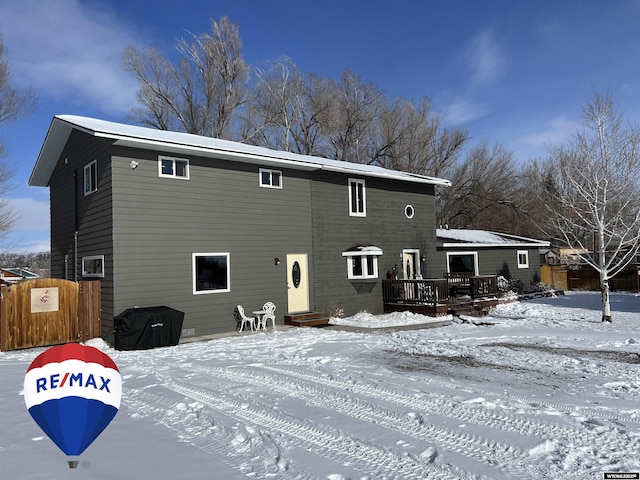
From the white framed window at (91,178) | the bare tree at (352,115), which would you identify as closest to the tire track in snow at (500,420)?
the white framed window at (91,178)

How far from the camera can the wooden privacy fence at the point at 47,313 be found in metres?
9.84

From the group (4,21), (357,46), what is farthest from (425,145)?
(4,21)

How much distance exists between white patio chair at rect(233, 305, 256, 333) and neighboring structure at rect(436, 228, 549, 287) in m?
10.1

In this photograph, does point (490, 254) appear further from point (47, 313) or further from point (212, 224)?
point (47, 313)

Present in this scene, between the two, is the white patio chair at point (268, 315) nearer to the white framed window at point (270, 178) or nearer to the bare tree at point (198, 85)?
the white framed window at point (270, 178)

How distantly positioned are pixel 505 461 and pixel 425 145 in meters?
30.4

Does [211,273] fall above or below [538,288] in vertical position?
above

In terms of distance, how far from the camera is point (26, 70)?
800 inches

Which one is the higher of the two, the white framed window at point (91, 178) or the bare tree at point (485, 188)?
the bare tree at point (485, 188)

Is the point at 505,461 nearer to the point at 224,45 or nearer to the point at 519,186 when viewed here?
the point at 224,45

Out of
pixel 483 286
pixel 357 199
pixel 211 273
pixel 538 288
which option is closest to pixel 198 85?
pixel 357 199

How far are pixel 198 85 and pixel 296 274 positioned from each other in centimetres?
1983

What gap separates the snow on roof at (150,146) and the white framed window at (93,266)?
2988 millimetres

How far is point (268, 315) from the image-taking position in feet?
40.5
